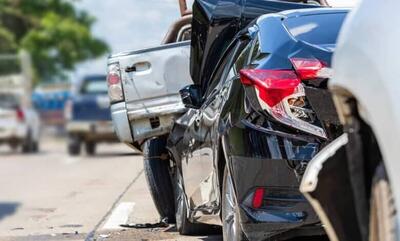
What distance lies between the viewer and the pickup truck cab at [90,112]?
84.6ft

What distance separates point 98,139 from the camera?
86.7ft

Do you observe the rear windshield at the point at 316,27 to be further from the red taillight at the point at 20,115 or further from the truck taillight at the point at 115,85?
the red taillight at the point at 20,115

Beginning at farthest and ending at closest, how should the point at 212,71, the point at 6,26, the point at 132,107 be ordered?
the point at 6,26 < the point at 132,107 < the point at 212,71

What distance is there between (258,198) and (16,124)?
23669 mm

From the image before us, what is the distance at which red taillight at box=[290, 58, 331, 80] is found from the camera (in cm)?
645

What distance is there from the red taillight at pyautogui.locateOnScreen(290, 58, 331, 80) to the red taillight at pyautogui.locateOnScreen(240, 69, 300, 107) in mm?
45

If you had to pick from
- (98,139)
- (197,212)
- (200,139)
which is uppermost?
(200,139)

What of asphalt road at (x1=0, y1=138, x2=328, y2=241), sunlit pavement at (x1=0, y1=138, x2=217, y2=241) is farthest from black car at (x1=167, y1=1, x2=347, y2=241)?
sunlit pavement at (x1=0, y1=138, x2=217, y2=241)

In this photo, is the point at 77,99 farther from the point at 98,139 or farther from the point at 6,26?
the point at 6,26

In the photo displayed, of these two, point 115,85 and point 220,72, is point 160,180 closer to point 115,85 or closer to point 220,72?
point 115,85

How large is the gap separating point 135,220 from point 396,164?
666 cm

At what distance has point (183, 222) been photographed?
8977 millimetres

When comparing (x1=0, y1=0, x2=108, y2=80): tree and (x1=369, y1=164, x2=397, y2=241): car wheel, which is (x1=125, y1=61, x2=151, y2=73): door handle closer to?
(x1=369, y1=164, x2=397, y2=241): car wheel

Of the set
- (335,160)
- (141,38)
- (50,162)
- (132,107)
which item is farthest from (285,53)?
(50,162)
